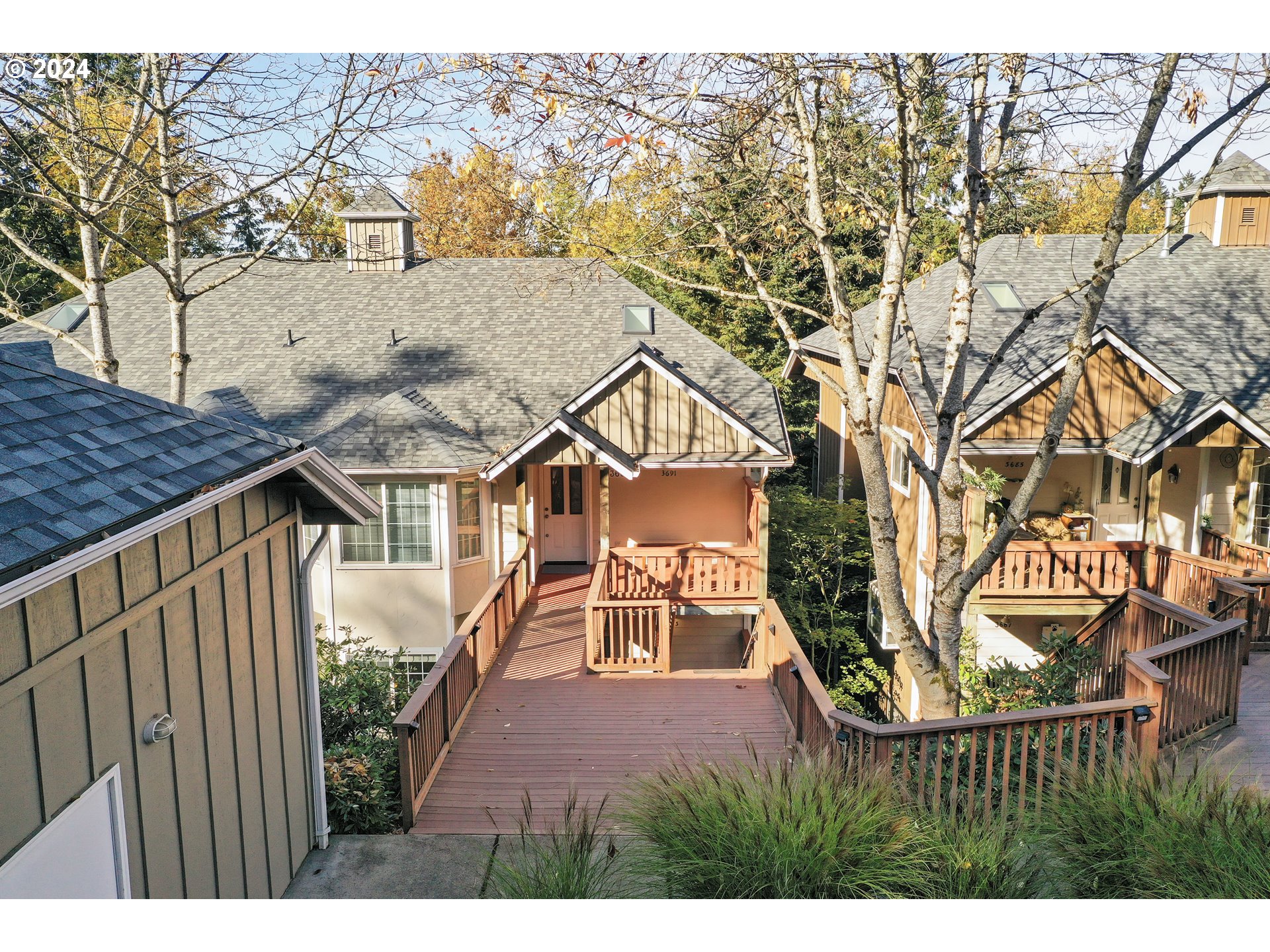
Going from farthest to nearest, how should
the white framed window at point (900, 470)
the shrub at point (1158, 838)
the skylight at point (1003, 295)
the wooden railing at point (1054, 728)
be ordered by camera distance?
the white framed window at point (900, 470) → the skylight at point (1003, 295) → the wooden railing at point (1054, 728) → the shrub at point (1158, 838)

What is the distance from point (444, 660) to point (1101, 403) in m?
10.1

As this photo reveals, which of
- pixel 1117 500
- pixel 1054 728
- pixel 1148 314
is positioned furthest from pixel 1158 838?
pixel 1148 314

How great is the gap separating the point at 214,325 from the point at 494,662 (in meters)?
9.71

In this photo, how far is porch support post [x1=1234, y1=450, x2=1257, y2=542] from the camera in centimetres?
1264

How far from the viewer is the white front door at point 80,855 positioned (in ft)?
11.8

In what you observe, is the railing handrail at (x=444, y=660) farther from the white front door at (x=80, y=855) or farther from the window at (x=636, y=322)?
the window at (x=636, y=322)

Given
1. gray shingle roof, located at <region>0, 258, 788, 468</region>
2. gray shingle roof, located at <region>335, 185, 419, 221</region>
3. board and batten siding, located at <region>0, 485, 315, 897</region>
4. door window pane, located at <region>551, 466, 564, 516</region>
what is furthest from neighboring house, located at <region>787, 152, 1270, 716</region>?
gray shingle roof, located at <region>335, 185, 419, 221</region>

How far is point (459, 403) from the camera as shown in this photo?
47.3ft

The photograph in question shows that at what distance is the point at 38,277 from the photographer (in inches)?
905

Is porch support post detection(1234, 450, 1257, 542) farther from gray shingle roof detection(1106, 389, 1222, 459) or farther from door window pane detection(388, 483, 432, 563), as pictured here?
door window pane detection(388, 483, 432, 563)

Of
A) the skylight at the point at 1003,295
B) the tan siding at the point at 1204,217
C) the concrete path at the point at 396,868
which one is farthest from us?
the tan siding at the point at 1204,217

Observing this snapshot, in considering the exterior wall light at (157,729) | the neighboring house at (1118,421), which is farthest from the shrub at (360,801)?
the neighboring house at (1118,421)

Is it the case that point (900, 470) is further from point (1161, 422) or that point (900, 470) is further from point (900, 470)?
point (1161, 422)

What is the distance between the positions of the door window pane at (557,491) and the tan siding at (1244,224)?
43.4ft
